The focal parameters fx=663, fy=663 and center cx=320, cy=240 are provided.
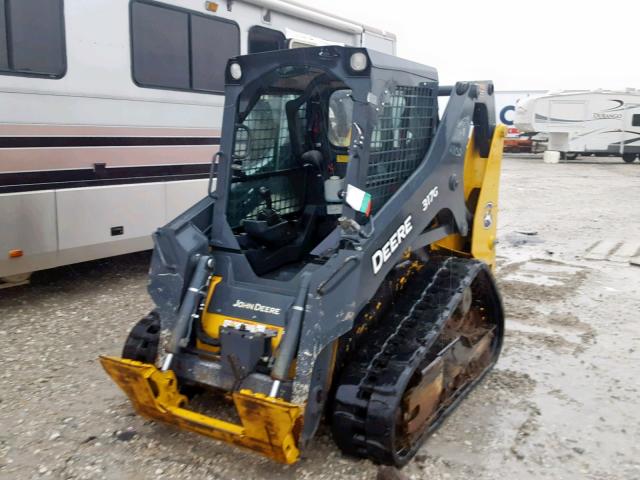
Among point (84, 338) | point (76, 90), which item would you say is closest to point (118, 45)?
point (76, 90)

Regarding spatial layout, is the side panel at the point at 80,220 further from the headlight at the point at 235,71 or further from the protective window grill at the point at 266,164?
the headlight at the point at 235,71

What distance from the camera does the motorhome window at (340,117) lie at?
497 cm

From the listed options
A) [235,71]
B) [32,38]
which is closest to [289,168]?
[235,71]

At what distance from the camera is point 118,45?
22.6ft

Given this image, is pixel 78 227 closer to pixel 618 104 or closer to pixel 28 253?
pixel 28 253

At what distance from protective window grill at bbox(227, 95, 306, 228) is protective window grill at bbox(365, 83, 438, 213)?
0.93 metres

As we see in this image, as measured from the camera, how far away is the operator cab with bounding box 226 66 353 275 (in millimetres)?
4590

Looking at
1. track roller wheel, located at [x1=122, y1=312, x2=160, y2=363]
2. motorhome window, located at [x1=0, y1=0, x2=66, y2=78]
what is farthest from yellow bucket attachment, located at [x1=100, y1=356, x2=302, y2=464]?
motorhome window, located at [x1=0, y1=0, x2=66, y2=78]

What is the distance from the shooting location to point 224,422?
352cm

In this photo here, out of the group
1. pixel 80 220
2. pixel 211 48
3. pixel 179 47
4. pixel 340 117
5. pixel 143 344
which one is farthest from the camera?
pixel 211 48

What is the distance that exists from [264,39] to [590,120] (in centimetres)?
2113

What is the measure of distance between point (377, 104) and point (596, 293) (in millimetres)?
4613

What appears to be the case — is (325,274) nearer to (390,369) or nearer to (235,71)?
(390,369)

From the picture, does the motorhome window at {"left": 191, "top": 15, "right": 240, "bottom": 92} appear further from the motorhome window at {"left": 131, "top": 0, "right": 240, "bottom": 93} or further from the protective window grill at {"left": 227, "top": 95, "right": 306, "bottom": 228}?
the protective window grill at {"left": 227, "top": 95, "right": 306, "bottom": 228}
